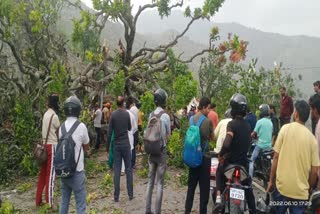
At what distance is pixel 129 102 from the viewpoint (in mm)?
10906

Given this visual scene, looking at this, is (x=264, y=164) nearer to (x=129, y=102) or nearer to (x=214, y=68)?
(x=129, y=102)

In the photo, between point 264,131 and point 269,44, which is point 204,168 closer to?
point 264,131

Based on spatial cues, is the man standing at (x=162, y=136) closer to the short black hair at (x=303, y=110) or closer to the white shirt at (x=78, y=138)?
the white shirt at (x=78, y=138)

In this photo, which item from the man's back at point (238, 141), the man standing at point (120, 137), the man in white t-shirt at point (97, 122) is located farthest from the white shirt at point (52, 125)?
the man in white t-shirt at point (97, 122)

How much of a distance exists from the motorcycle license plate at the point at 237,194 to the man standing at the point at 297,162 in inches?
35.4

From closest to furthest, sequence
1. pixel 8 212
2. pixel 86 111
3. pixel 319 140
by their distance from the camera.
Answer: pixel 319 140
pixel 8 212
pixel 86 111

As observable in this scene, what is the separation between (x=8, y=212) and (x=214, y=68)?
13362 mm

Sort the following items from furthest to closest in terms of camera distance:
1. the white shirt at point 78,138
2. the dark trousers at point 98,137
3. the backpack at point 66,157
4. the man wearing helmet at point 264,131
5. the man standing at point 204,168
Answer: the dark trousers at point 98,137 → the man wearing helmet at point 264,131 → the man standing at point 204,168 → the white shirt at point 78,138 → the backpack at point 66,157

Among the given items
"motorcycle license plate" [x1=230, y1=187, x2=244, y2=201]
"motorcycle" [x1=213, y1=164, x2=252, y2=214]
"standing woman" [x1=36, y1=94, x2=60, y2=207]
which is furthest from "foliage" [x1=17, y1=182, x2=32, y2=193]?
"motorcycle license plate" [x1=230, y1=187, x2=244, y2=201]

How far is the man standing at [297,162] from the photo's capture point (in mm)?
4664

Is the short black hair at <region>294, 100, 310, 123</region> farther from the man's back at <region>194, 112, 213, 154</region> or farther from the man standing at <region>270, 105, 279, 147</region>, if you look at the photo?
the man standing at <region>270, 105, 279, 147</region>

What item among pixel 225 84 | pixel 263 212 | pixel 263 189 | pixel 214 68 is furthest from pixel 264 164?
pixel 214 68

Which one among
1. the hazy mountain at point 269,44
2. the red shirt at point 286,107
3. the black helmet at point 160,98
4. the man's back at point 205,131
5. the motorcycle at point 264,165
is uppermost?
the hazy mountain at point 269,44

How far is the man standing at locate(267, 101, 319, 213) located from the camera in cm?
466
